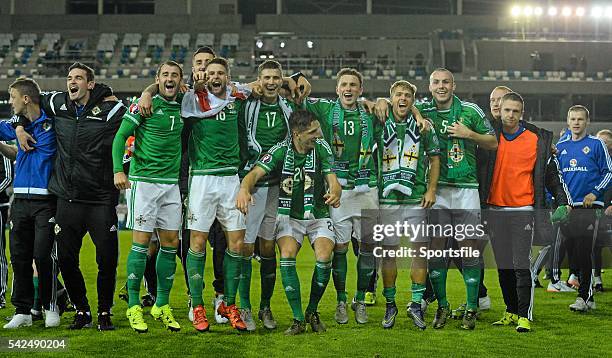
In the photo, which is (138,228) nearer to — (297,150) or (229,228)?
(229,228)

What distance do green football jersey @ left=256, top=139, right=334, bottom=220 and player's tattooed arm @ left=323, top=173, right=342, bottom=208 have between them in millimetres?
74

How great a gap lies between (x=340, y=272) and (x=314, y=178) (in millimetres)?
894

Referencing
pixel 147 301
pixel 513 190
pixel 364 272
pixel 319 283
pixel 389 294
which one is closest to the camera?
pixel 319 283

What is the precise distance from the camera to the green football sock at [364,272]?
25.0 ft

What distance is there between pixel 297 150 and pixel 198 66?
1096 mm

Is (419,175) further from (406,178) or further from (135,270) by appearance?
(135,270)

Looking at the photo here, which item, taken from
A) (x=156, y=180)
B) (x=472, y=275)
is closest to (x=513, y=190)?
(x=472, y=275)

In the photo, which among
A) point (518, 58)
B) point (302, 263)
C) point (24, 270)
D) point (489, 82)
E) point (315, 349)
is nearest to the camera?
point (315, 349)

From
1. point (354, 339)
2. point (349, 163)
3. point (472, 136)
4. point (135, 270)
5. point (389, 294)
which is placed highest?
point (472, 136)

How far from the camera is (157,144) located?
6.74 meters

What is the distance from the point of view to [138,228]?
6.72 m

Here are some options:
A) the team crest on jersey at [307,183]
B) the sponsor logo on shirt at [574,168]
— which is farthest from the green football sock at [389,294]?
the sponsor logo on shirt at [574,168]

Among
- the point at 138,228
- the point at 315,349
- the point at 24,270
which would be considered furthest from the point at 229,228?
the point at 24,270

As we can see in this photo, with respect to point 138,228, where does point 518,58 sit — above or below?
above
